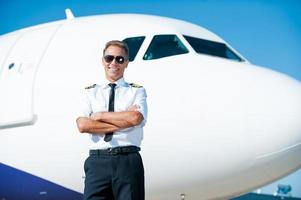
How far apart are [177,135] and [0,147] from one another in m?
2.53

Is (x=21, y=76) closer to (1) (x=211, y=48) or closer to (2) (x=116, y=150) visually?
(1) (x=211, y=48)

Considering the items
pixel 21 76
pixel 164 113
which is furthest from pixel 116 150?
pixel 21 76

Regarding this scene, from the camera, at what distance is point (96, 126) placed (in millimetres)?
3285

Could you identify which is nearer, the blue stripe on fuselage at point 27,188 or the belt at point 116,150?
the belt at point 116,150

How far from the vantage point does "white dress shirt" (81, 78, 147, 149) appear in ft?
10.9

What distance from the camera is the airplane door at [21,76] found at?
6718mm

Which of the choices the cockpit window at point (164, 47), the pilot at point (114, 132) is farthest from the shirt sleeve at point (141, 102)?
the cockpit window at point (164, 47)

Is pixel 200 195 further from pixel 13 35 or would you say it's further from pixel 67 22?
pixel 13 35

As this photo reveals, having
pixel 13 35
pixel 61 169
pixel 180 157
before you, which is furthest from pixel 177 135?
pixel 13 35

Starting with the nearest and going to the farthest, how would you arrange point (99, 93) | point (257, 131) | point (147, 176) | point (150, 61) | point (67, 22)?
point (99, 93) → point (257, 131) → point (147, 176) → point (150, 61) → point (67, 22)

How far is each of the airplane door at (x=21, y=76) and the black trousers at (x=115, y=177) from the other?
3.59 metres

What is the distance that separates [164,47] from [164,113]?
1.31 meters

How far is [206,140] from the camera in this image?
5.92 m

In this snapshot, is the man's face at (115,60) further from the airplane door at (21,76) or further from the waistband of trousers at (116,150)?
the airplane door at (21,76)
